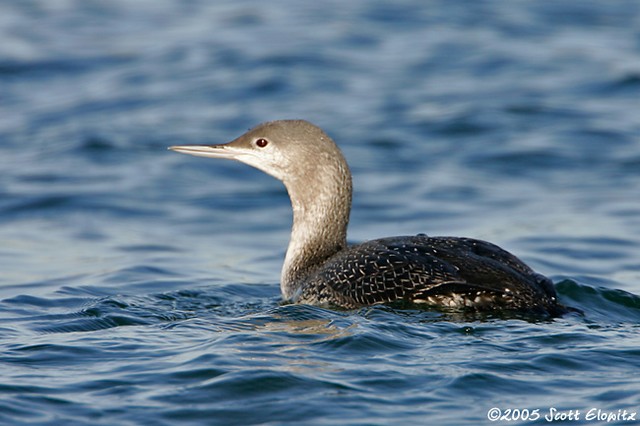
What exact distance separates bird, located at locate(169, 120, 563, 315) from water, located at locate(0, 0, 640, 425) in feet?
0.47

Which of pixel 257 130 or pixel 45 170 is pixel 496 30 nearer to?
pixel 45 170

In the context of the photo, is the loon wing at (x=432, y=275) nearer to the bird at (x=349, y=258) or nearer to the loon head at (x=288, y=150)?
the bird at (x=349, y=258)

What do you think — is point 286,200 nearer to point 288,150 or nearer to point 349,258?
point 288,150

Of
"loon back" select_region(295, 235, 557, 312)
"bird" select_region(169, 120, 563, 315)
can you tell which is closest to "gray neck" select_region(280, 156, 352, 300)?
"bird" select_region(169, 120, 563, 315)

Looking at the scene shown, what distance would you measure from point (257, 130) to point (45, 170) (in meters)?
4.08

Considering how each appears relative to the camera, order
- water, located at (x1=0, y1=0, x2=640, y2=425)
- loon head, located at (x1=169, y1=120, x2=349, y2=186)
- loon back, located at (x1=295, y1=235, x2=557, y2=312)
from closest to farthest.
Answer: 1. water, located at (x1=0, y1=0, x2=640, y2=425)
2. loon back, located at (x1=295, y1=235, x2=557, y2=312)
3. loon head, located at (x1=169, y1=120, x2=349, y2=186)

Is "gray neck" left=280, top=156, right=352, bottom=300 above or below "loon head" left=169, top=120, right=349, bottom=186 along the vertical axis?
below

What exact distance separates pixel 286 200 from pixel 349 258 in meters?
3.76

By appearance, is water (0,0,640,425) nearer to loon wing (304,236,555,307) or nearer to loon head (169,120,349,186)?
loon wing (304,236,555,307)

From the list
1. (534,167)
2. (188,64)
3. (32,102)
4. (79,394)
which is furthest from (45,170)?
(79,394)

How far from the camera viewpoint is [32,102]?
12609mm

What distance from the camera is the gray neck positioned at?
702cm

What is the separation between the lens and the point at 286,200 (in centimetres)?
1006

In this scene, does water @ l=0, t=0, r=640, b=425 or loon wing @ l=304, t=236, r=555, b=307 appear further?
loon wing @ l=304, t=236, r=555, b=307
